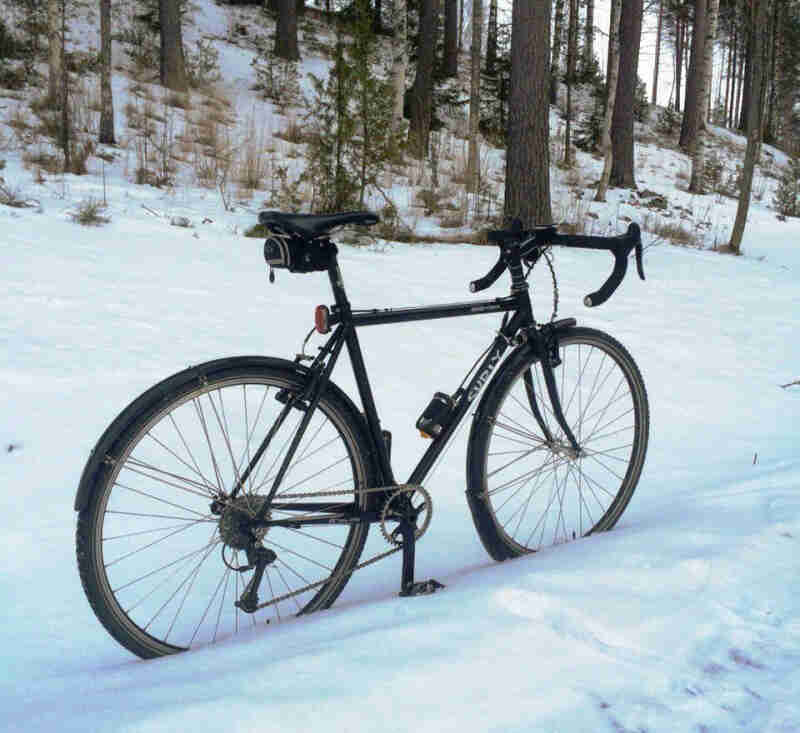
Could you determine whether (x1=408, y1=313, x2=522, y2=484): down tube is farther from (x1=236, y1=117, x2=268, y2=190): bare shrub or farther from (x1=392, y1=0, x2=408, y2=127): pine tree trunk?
(x1=392, y1=0, x2=408, y2=127): pine tree trunk

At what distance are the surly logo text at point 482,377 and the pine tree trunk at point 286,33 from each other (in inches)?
635

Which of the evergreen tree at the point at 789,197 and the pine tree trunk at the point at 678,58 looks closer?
the evergreen tree at the point at 789,197

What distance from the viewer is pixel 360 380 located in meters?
2.31

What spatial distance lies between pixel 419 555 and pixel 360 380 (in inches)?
36.9

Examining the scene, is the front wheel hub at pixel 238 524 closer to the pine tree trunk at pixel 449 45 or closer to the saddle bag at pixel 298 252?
the saddle bag at pixel 298 252

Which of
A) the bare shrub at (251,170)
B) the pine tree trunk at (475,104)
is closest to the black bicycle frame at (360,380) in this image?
the bare shrub at (251,170)

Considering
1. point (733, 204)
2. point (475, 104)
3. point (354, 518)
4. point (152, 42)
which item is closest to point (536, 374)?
point (354, 518)

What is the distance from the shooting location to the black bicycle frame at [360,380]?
2176 mm

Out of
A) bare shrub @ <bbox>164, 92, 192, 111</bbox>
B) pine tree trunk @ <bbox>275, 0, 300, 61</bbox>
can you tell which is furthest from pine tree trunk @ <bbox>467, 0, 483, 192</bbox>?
pine tree trunk @ <bbox>275, 0, 300, 61</bbox>

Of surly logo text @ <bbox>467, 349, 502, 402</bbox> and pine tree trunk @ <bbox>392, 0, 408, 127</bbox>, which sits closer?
surly logo text @ <bbox>467, 349, 502, 402</bbox>

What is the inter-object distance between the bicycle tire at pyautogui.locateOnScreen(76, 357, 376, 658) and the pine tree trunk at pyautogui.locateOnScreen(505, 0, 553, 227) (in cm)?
577

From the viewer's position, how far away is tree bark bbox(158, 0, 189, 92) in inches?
518

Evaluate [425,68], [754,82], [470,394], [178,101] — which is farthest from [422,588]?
[425,68]

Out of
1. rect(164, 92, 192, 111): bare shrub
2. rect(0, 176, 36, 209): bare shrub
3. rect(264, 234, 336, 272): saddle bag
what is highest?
rect(164, 92, 192, 111): bare shrub
